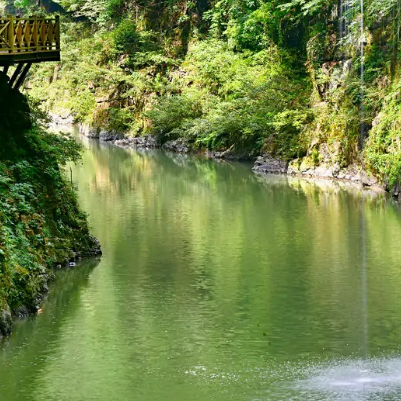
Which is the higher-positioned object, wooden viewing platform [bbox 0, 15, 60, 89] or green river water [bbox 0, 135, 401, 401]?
wooden viewing platform [bbox 0, 15, 60, 89]

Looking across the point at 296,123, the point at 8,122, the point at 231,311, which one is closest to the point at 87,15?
the point at 296,123

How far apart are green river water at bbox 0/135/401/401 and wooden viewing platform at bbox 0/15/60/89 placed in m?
5.81

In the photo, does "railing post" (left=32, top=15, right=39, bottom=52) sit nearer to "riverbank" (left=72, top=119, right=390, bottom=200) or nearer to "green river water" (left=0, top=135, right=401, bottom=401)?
"green river water" (left=0, top=135, right=401, bottom=401)

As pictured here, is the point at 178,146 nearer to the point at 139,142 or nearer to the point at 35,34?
the point at 139,142

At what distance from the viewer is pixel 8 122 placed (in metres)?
24.8

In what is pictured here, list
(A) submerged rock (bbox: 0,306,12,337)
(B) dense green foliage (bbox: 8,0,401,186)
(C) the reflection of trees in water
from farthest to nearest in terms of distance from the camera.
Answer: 1. (B) dense green foliage (bbox: 8,0,401,186)
2. (C) the reflection of trees in water
3. (A) submerged rock (bbox: 0,306,12,337)

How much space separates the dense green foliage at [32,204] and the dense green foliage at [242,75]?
56.2ft

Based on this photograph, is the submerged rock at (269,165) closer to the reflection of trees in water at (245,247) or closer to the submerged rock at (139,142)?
the reflection of trees in water at (245,247)

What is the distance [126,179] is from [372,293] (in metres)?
24.9

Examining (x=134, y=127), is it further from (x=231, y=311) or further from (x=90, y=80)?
(x=231, y=311)

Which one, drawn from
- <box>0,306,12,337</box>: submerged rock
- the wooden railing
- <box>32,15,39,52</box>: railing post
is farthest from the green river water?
<box>32,15,39,52</box>: railing post

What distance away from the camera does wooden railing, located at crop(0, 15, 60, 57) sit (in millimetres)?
23812

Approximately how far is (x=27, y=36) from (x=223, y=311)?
9.33 metres

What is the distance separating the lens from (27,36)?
24750mm
